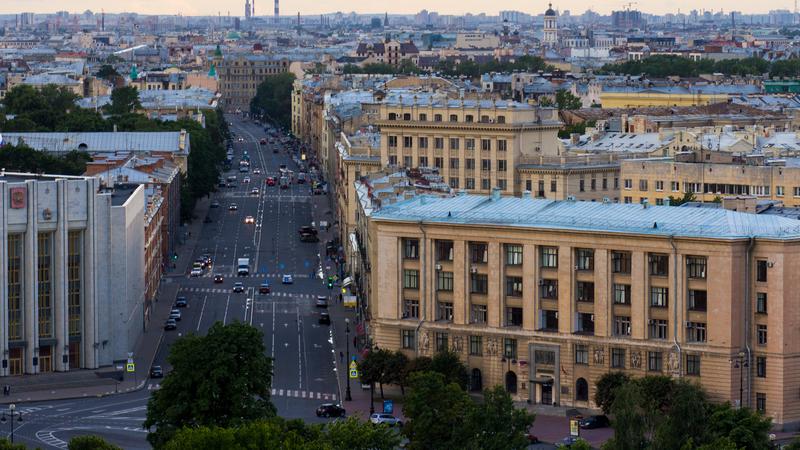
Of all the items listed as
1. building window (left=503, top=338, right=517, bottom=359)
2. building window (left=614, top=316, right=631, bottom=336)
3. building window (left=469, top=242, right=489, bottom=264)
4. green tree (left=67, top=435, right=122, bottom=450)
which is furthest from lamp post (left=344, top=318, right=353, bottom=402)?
green tree (left=67, top=435, right=122, bottom=450)

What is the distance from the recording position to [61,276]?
98.1m

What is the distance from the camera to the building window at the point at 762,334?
85.2 m

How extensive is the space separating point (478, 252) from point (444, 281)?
191cm

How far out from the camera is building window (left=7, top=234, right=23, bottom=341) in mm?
96812

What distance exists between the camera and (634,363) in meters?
86.8

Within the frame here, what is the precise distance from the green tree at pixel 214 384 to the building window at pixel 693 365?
15.2 meters

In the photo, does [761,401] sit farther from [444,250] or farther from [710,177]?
[710,177]

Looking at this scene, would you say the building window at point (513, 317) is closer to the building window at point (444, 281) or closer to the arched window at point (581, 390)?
the building window at point (444, 281)

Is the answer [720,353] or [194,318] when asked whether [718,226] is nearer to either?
[720,353]

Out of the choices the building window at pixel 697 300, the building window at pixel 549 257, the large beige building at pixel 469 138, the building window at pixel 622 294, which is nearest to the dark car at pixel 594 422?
the building window at pixel 622 294

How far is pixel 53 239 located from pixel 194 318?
1911cm

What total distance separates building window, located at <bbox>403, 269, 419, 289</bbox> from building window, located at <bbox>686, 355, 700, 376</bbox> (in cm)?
1178

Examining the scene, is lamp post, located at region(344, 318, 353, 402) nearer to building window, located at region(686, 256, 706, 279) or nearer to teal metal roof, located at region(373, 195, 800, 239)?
teal metal roof, located at region(373, 195, 800, 239)

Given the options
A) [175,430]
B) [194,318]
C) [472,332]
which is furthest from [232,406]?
[194,318]
